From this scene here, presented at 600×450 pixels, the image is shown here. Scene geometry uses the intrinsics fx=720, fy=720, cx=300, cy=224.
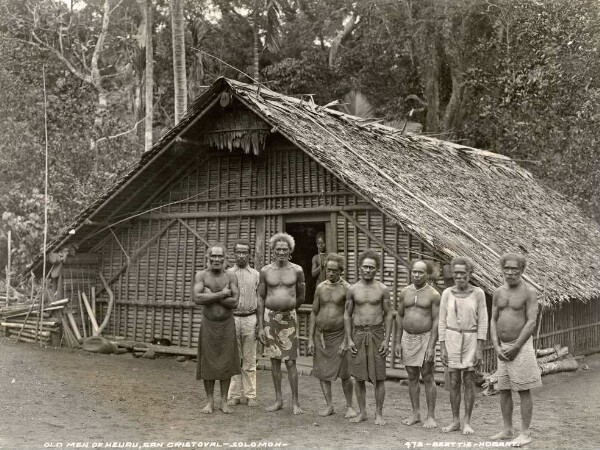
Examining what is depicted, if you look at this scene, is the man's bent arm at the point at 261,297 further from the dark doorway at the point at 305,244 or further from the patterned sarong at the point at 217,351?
the dark doorway at the point at 305,244

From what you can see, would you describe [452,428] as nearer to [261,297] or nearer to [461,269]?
[461,269]

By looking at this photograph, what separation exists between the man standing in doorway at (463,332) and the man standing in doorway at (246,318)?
226 centimetres

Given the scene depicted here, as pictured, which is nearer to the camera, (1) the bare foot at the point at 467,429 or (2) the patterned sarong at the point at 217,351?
(1) the bare foot at the point at 467,429

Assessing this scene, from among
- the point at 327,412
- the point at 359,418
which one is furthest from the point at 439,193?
the point at 359,418

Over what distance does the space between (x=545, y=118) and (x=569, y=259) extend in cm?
671

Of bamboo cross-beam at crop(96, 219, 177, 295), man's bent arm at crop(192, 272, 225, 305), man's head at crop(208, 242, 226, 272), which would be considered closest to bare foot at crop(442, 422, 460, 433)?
man's bent arm at crop(192, 272, 225, 305)

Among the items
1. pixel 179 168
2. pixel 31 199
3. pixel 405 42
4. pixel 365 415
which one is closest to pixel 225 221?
pixel 179 168

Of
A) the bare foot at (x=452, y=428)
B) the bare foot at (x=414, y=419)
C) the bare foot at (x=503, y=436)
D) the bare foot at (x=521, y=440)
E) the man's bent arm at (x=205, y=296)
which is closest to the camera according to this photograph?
the bare foot at (x=521, y=440)

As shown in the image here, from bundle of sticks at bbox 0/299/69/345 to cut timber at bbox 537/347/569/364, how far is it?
26.5ft

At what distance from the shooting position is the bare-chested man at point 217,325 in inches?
298

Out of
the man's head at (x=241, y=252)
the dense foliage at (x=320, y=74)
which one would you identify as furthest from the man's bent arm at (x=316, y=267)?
the dense foliage at (x=320, y=74)

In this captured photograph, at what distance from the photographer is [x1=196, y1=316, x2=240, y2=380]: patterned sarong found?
7.60m

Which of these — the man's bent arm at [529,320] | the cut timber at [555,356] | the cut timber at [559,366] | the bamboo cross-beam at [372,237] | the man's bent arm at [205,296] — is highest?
the bamboo cross-beam at [372,237]

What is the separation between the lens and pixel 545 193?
53.7ft
